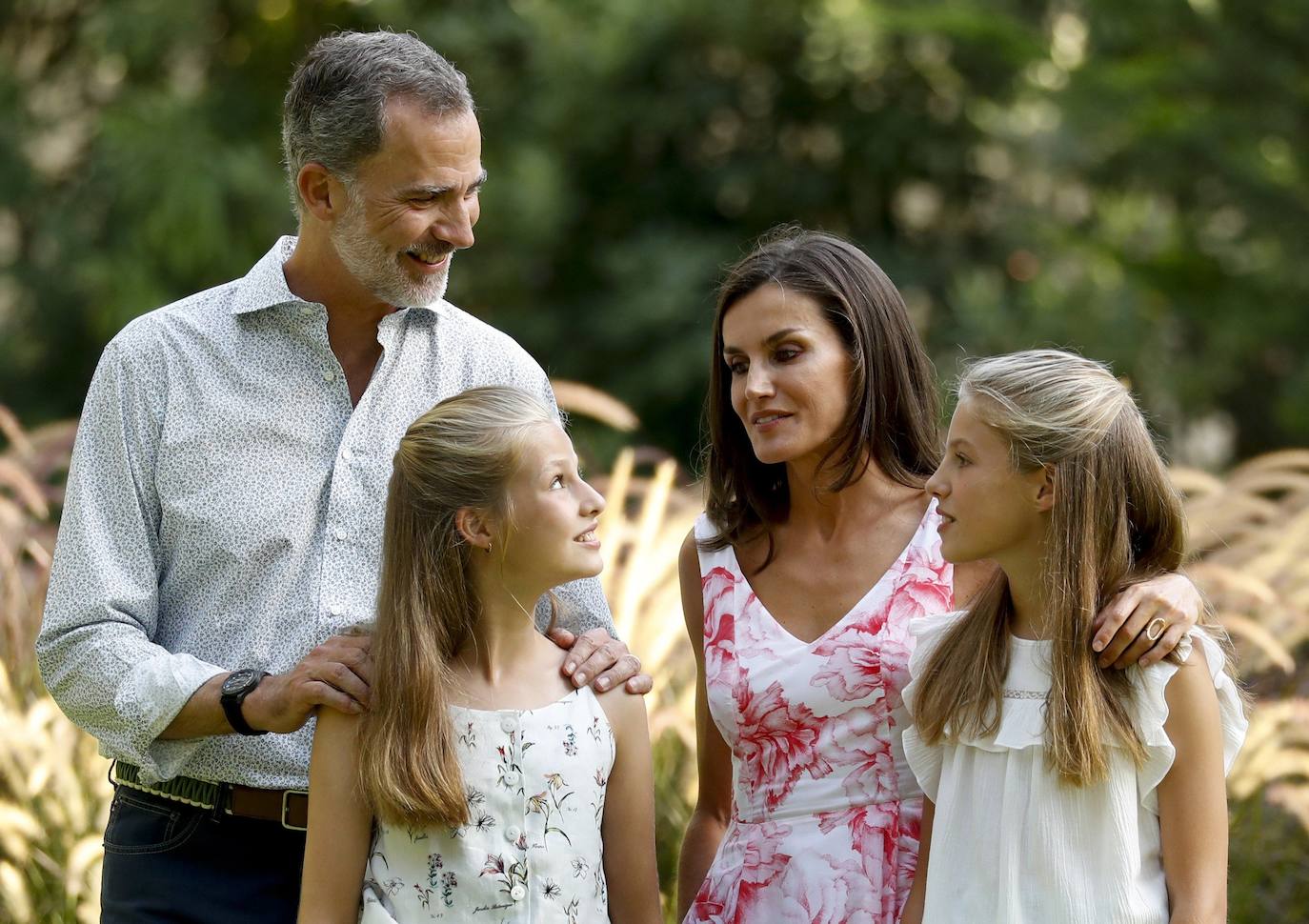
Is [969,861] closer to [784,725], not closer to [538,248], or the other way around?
[784,725]

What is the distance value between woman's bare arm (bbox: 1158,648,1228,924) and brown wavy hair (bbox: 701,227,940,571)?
72cm

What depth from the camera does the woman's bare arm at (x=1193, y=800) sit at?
260cm

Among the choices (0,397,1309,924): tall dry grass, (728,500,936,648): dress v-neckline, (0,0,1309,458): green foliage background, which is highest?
(0,0,1309,458): green foliage background

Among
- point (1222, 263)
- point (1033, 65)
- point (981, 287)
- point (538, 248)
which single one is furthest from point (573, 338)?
point (1222, 263)

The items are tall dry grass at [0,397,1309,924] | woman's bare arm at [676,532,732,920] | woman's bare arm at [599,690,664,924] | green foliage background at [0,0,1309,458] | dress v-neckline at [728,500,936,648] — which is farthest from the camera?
green foliage background at [0,0,1309,458]

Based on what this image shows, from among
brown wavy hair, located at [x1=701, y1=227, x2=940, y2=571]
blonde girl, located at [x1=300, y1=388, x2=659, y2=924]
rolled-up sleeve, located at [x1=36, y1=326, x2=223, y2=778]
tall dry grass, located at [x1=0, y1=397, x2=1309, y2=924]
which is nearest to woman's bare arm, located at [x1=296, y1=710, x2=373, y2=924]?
blonde girl, located at [x1=300, y1=388, x2=659, y2=924]

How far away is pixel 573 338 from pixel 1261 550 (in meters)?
6.44

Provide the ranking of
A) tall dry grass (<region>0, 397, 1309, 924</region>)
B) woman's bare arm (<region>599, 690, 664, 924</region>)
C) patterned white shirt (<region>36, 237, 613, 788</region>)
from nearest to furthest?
patterned white shirt (<region>36, 237, 613, 788</region>), woman's bare arm (<region>599, 690, 664, 924</region>), tall dry grass (<region>0, 397, 1309, 924</region>)

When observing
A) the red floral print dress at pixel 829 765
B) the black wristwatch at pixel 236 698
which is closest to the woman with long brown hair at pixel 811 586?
the red floral print dress at pixel 829 765

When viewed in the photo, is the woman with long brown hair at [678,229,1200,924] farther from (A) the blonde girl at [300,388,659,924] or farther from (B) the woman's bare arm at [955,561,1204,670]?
(B) the woman's bare arm at [955,561,1204,670]

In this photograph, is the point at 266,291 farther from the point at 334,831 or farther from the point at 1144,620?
the point at 1144,620

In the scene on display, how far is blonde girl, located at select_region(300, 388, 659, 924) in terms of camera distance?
2.71 m

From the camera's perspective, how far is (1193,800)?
8.59ft

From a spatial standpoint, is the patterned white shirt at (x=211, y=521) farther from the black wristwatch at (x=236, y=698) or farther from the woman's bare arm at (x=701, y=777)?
the woman's bare arm at (x=701, y=777)
